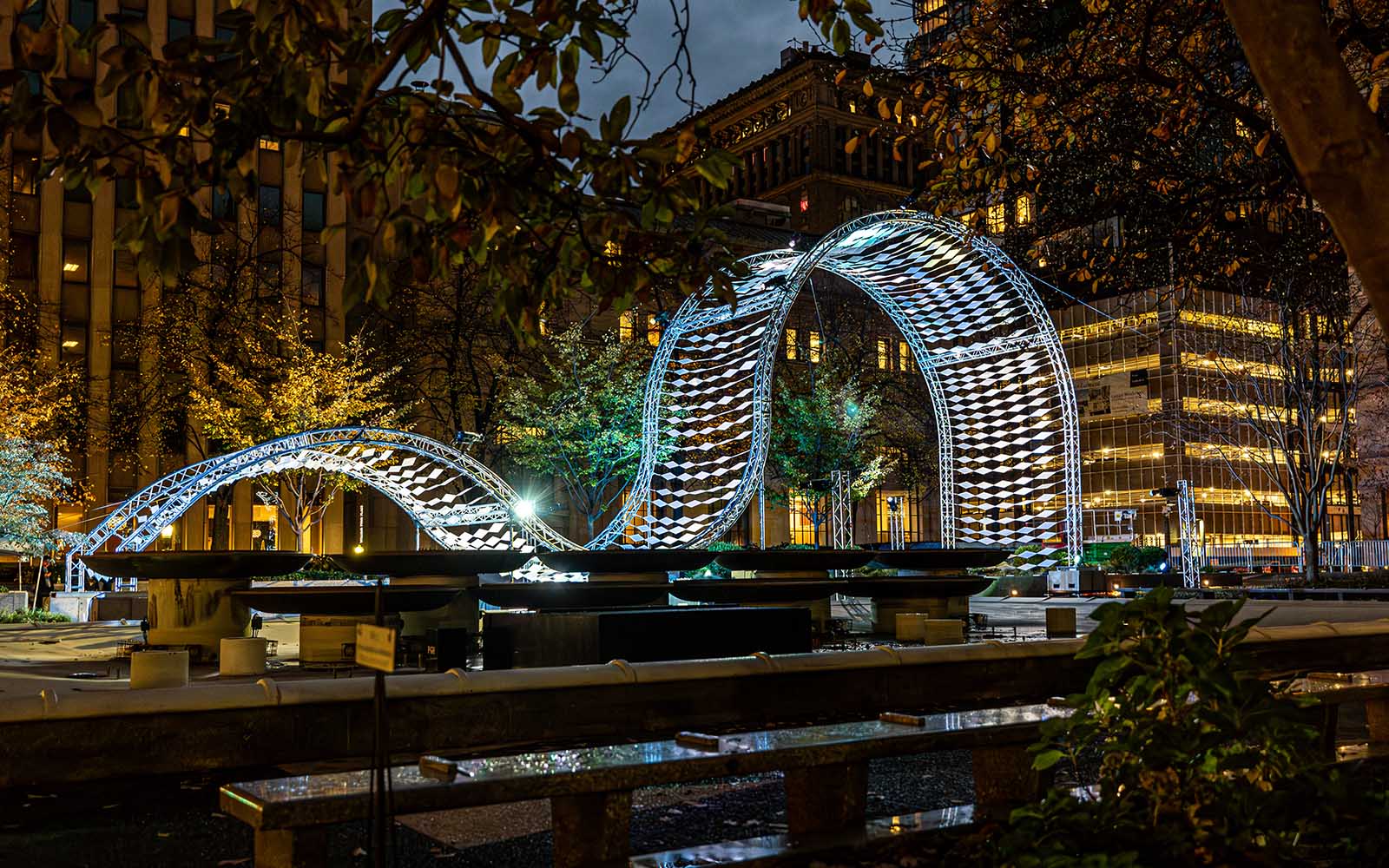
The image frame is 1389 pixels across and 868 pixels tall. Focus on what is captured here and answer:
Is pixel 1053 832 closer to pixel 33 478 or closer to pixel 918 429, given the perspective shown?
pixel 33 478

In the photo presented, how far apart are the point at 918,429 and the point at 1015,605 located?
26.8 m

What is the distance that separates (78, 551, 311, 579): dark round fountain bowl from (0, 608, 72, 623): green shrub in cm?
989

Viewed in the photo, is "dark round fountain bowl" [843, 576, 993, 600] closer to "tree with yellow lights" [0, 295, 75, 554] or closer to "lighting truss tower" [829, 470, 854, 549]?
"tree with yellow lights" [0, 295, 75, 554]

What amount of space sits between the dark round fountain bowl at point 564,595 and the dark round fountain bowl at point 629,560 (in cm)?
212

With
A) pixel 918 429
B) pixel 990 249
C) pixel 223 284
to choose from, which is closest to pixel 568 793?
pixel 990 249

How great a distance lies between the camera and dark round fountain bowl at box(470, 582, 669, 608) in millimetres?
15812

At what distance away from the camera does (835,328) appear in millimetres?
59844

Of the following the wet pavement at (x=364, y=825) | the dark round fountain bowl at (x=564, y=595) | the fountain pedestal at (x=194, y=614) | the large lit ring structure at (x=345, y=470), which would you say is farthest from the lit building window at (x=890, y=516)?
the wet pavement at (x=364, y=825)

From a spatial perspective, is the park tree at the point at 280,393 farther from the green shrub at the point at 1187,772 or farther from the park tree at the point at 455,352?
the green shrub at the point at 1187,772

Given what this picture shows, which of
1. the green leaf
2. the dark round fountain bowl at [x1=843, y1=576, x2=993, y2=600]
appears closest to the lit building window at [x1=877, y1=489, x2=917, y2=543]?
the dark round fountain bowl at [x1=843, y1=576, x2=993, y2=600]

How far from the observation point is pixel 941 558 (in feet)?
69.2

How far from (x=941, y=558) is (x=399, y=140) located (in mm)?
16898

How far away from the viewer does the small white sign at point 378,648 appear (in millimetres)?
4078

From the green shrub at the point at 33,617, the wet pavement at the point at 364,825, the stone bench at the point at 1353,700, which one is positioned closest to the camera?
the wet pavement at the point at 364,825
